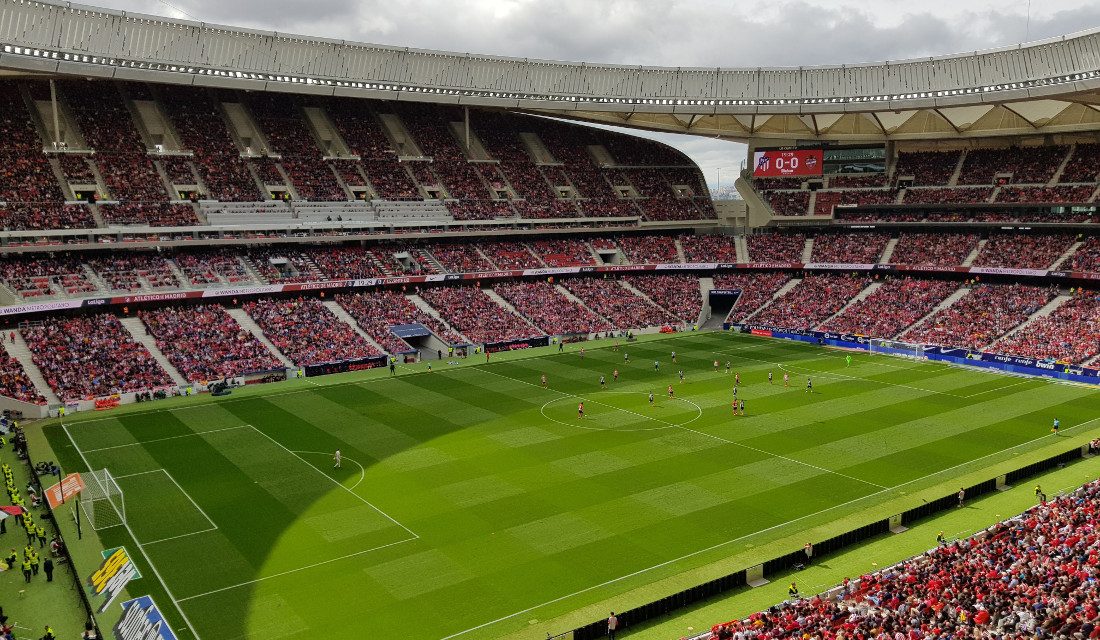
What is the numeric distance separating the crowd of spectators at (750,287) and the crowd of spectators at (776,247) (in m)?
1.69

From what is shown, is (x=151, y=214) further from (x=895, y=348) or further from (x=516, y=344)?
(x=895, y=348)

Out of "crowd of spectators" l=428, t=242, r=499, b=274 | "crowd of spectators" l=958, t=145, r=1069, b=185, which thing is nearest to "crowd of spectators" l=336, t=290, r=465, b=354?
"crowd of spectators" l=428, t=242, r=499, b=274

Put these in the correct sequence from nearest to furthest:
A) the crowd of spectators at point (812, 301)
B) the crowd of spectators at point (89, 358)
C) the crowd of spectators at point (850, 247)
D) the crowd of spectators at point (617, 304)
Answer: the crowd of spectators at point (89, 358)
the crowd of spectators at point (812, 301)
the crowd of spectators at point (617, 304)
the crowd of spectators at point (850, 247)

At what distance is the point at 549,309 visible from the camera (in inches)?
A: 2835

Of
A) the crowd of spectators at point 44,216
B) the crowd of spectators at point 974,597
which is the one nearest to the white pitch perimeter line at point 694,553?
the crowd of spectators at point 974,597

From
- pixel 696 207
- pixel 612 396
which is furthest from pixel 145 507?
pixel 696 207

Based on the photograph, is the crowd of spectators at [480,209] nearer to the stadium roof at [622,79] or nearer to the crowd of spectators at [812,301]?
the stadium roof at [622,79]

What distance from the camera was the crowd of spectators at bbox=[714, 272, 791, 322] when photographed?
252 feet

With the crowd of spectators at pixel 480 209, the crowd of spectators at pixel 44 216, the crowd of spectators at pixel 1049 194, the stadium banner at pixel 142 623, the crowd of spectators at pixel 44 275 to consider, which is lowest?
the stadium banner at pixel 142 623

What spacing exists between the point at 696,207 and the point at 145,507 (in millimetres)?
69868

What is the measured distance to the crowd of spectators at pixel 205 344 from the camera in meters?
53.0

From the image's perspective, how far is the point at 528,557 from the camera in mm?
27125

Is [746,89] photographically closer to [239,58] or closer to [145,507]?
[239,58]

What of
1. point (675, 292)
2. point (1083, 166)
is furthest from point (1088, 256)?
point (675, 292)
